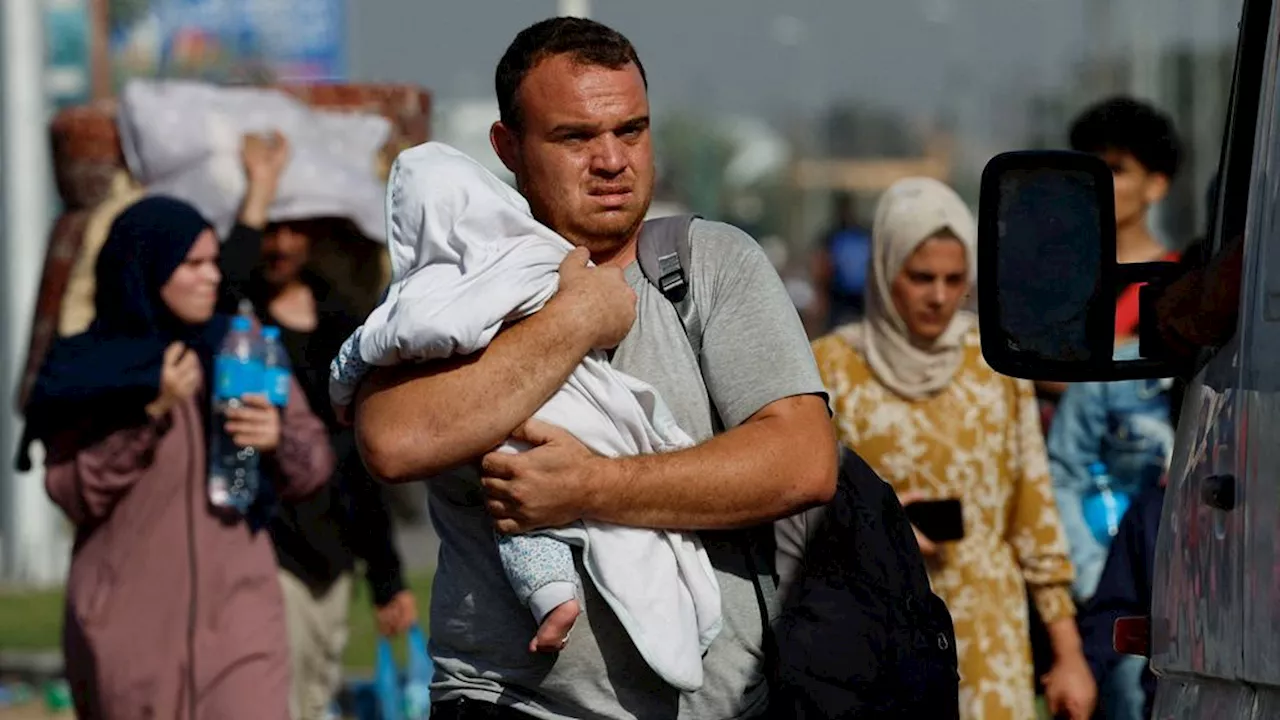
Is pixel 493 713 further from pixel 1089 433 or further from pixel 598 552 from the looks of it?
pixel 1089 433

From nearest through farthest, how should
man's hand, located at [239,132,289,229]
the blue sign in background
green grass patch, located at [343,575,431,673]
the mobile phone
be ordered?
the mobile phone, man's hand, located at [239,132,289,229], green grass patch, located at [343,575,431,673], the blue sign in background

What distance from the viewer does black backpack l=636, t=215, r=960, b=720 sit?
396 centimetres

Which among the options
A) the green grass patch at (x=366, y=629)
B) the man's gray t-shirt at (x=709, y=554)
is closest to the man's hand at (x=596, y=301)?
the man's gray t-shirt at (x=709, y=554)

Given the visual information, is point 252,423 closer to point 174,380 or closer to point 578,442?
point 174,380

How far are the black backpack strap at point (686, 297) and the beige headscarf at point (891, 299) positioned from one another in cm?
230

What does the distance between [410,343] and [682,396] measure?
471 mm

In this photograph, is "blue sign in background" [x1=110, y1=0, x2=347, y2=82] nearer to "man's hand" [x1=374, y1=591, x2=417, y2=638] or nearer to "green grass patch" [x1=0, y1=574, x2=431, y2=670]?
"green grass patch" [x1=0, y1=574, x2=431, y2=670]

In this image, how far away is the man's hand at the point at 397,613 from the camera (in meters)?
8.44

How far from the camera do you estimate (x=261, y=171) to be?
8.59m

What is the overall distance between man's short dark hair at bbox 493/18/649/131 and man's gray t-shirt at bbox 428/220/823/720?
12.5 inches

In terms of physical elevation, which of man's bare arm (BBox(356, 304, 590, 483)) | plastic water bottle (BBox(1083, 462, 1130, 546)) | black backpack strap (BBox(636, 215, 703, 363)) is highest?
black backpack strap (BBox(636, 215, 703, 363))

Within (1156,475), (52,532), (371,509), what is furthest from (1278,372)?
(52,532)

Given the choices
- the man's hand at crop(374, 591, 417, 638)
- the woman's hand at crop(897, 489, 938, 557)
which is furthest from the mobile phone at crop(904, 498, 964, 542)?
the man's hand at crop(374, 591, 417, 638)

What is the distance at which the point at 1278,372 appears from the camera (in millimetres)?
3092
